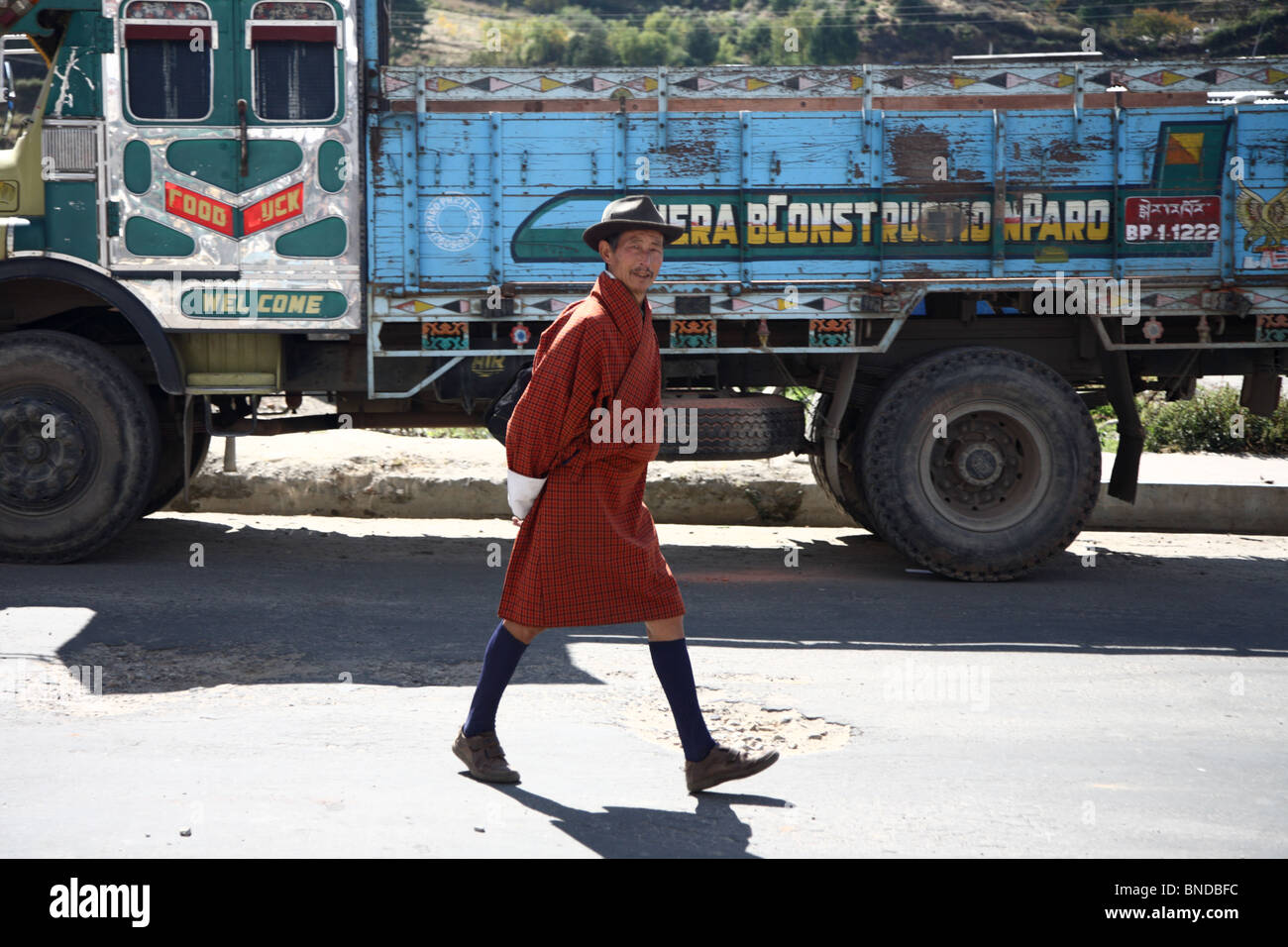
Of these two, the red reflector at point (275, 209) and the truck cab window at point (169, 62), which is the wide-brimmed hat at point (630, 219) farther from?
the truck cab window at point (169, 62)

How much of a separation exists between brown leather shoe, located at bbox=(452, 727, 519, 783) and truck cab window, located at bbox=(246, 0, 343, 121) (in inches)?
181

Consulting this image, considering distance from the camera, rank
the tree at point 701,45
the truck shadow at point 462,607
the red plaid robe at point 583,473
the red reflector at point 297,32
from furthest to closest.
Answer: the tree at point 701,45, the red reflector at point 297,32, the truck shadow at point 462,607, the red plaid robe at point 583,473

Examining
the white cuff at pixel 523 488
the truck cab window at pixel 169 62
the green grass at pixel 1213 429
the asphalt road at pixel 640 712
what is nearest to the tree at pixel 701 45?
the green grass at pixel 1213 429

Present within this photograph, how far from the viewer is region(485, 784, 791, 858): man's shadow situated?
11.3 feet

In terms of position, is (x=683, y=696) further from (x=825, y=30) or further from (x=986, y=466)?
(x=825, y=30)

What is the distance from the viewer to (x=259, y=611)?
6156 mm

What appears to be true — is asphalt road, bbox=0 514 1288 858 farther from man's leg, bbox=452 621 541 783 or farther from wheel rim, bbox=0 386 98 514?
wheel rim, bbox=0 386 98 514

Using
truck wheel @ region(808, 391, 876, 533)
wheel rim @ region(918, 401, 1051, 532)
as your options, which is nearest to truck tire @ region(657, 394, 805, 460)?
truck wheel @ region(808, 391, 876, 533)

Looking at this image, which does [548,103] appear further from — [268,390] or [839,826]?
[839,826]

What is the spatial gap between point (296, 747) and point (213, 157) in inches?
171

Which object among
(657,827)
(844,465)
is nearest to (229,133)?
(844,465)

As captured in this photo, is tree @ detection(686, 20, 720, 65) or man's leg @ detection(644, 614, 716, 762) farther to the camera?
tree @ detection(686, 20, 720, 65)

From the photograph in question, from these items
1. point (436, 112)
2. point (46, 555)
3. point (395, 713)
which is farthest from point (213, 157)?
point (395, 713)

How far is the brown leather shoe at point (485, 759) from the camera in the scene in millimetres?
3885
